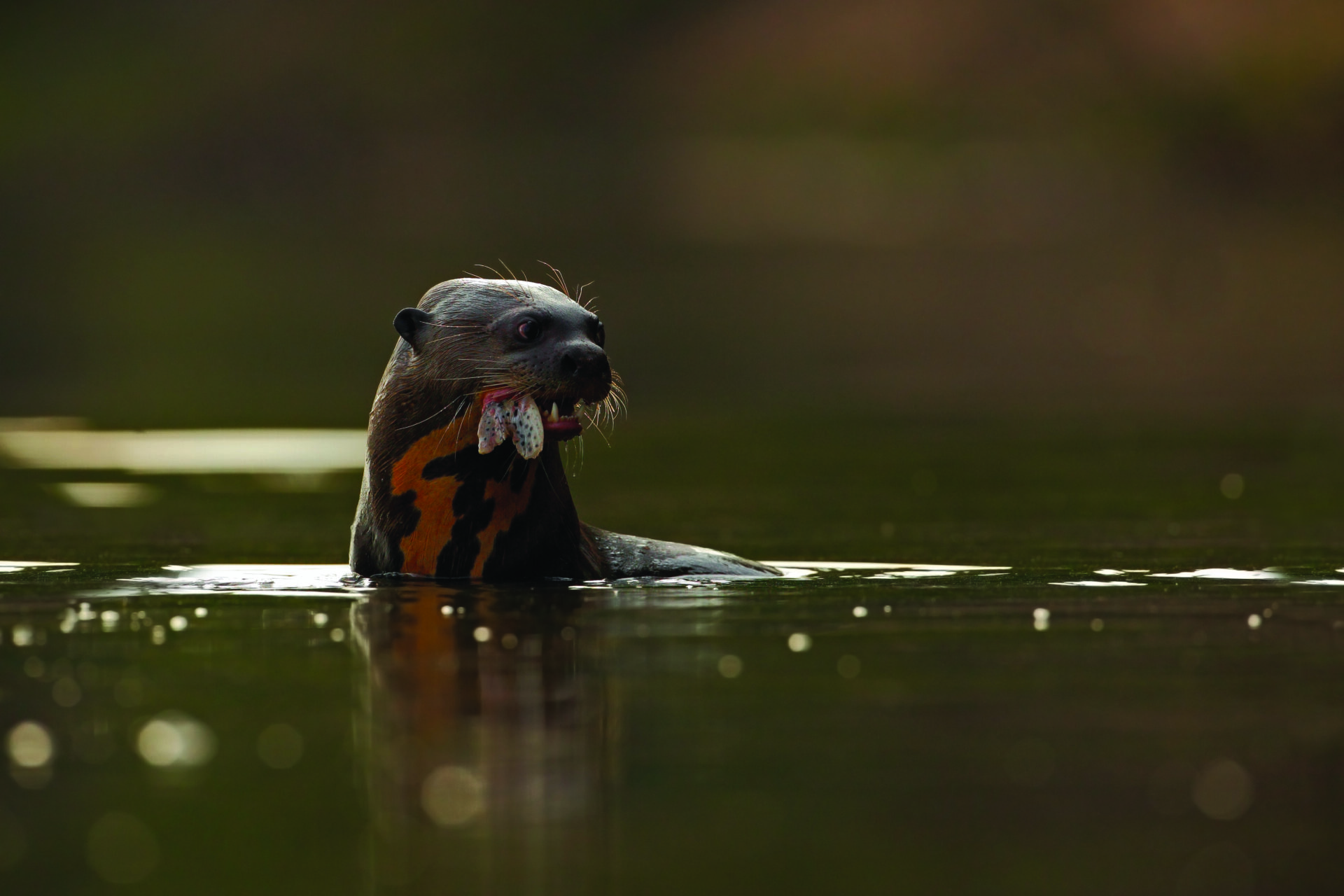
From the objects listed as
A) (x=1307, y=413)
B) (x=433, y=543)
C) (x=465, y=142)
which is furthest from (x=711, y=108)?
(x=433, y=543)

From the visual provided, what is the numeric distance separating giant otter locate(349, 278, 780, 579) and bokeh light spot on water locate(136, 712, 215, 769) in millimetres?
3277

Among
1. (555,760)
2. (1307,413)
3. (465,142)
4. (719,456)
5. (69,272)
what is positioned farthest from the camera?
(465,142)

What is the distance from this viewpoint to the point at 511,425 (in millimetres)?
10992

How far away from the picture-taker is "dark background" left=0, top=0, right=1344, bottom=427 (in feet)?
125

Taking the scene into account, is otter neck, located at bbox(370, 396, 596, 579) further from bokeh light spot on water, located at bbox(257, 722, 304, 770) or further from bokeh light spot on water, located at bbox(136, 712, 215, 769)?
bokeh light spot on water, located at bbox(257, 722, 304, 770)

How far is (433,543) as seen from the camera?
37.3ft

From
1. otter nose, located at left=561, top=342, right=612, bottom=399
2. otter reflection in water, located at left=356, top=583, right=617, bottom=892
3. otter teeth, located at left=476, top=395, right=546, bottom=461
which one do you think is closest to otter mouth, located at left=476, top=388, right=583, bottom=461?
otter teeth, located at left=476, top=395, right=546, bottom=461

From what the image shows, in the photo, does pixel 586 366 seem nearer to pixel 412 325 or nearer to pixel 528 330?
pixel 528 330

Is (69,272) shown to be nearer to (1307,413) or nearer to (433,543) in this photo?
(1307,413)

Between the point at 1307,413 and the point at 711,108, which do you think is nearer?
the point at 1307,413

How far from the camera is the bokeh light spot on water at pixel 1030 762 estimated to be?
6992mm

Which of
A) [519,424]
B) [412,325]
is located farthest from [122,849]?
[412,325]

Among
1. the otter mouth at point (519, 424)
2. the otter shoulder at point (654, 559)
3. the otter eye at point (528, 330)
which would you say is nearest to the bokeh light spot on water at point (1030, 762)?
the otter mouth at point (519, 424)

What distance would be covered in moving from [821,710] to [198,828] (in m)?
2.27
